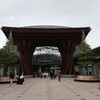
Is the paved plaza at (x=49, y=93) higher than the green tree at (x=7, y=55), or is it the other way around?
the green tree at (x=7, y=55)

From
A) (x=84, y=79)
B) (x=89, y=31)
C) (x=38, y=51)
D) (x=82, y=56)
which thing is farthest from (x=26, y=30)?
(x=38, y=51)

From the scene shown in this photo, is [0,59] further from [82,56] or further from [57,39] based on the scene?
[57,39]

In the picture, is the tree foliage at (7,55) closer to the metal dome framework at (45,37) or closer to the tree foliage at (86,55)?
the tree foliage at (86,55)

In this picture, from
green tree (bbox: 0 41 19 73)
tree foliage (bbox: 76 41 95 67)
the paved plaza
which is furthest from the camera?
green tree (bbox: 0 41 19 73)

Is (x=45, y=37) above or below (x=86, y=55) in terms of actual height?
above

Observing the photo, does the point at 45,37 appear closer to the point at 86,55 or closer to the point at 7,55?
the point at 7,55

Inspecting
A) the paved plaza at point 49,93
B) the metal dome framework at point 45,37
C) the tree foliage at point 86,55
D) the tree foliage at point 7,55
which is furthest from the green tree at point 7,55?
the paved plaza at point 49,93

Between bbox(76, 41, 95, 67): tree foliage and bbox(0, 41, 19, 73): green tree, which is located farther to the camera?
bbox(0, 41, 19, 73): green tree

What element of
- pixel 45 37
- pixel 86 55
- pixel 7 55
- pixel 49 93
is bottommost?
pixel 49 93

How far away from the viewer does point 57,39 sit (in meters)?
62.0

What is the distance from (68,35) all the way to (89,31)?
529cm

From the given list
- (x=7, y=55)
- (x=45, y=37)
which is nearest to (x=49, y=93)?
(x=7, y=55)

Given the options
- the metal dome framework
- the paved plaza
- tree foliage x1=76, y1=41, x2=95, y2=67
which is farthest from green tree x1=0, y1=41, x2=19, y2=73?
the paved plaza

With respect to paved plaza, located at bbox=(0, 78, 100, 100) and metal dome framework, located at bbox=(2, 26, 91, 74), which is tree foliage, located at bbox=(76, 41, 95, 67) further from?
paved plaza, located at bbox=(0, 78, 100, 100)
